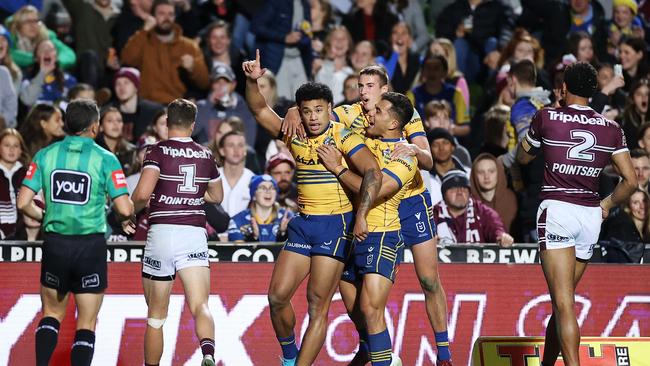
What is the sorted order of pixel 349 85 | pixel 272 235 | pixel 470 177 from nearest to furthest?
pixel 272 235 → pixel 470 177 → pixel 349 85

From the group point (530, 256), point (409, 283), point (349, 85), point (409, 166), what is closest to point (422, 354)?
point (409, 283)

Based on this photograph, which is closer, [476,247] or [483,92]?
[476,247]

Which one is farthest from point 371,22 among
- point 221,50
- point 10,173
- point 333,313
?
point 333,313

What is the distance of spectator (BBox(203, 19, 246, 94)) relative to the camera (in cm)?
1625

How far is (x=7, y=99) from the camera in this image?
1499 centimetres

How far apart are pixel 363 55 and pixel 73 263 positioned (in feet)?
24.3

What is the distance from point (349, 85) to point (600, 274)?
454 cm

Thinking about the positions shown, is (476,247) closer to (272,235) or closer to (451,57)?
(272,235)

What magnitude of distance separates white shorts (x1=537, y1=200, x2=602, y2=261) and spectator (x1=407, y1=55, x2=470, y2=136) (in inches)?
235

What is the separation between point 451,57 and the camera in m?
16.4

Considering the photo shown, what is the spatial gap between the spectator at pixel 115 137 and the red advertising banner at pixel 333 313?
9.25ft

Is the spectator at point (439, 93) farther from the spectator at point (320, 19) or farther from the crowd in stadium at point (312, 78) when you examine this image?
the spectator at point (320, 19)

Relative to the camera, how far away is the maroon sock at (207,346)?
982 cm

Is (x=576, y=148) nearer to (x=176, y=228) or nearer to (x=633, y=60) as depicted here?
(x=176, y=228)
